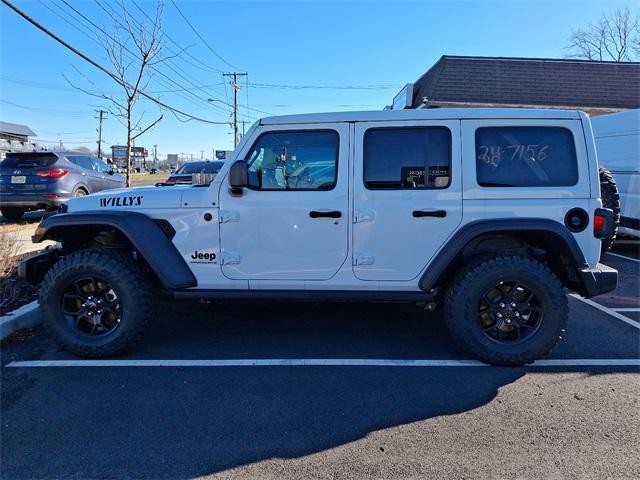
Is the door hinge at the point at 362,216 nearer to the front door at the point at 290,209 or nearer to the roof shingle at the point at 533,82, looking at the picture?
the front door at the point at 290,209


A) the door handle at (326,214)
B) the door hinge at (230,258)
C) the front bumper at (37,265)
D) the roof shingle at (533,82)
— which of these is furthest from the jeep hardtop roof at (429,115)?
the roof shingle at (533,82)

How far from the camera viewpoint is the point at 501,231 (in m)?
3.36

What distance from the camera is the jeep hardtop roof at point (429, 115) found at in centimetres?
342

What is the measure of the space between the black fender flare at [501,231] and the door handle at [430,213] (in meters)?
0.19

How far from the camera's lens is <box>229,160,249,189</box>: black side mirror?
10.9 ft

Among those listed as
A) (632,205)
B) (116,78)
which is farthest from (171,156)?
(632,205)

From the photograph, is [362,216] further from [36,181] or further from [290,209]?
[36,181]

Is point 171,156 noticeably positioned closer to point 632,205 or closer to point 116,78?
point 116,78

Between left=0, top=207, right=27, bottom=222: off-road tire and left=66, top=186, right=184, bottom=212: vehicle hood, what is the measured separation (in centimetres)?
800

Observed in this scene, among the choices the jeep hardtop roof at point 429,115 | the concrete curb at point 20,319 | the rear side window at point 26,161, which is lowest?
the concrete curb at point 20,319

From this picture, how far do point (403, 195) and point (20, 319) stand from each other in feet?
12.7

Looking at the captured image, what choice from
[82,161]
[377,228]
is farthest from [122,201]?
[82,161]

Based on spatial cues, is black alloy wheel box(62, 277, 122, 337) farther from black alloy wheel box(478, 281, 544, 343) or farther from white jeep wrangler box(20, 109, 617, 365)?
black alloy wheel box(478, 281, 544, 343)

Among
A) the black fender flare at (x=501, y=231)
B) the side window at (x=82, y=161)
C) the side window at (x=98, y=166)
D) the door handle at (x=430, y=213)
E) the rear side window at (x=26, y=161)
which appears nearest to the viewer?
the black fender flare at (x=501, y=231)
